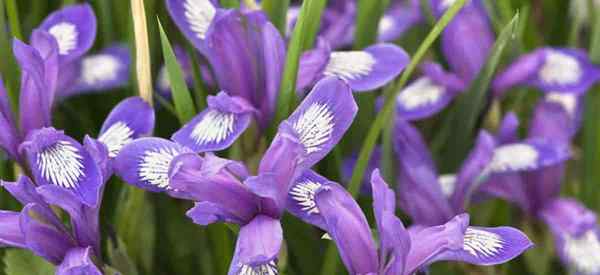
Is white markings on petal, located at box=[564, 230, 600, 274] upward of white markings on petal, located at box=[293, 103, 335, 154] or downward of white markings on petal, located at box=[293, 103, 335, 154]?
downward

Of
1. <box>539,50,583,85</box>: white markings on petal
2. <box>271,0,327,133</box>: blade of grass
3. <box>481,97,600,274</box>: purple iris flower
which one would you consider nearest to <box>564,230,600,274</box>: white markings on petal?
<box>481,97,600,274</box>: purple iris flower

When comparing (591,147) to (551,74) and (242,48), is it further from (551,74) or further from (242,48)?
(242,48)

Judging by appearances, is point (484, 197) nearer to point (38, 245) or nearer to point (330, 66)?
point (330, 66)

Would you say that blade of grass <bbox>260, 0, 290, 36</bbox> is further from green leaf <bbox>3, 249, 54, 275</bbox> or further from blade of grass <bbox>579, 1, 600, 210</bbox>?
blade of grass <bbox>579, 1, 600, 210</bbox>

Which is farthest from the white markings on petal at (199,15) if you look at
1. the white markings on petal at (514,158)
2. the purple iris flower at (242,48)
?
the white markings on petal at (514,158)

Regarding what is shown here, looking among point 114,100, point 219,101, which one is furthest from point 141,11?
point 114,100

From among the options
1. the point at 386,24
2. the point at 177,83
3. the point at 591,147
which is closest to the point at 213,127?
the point at 177,83
